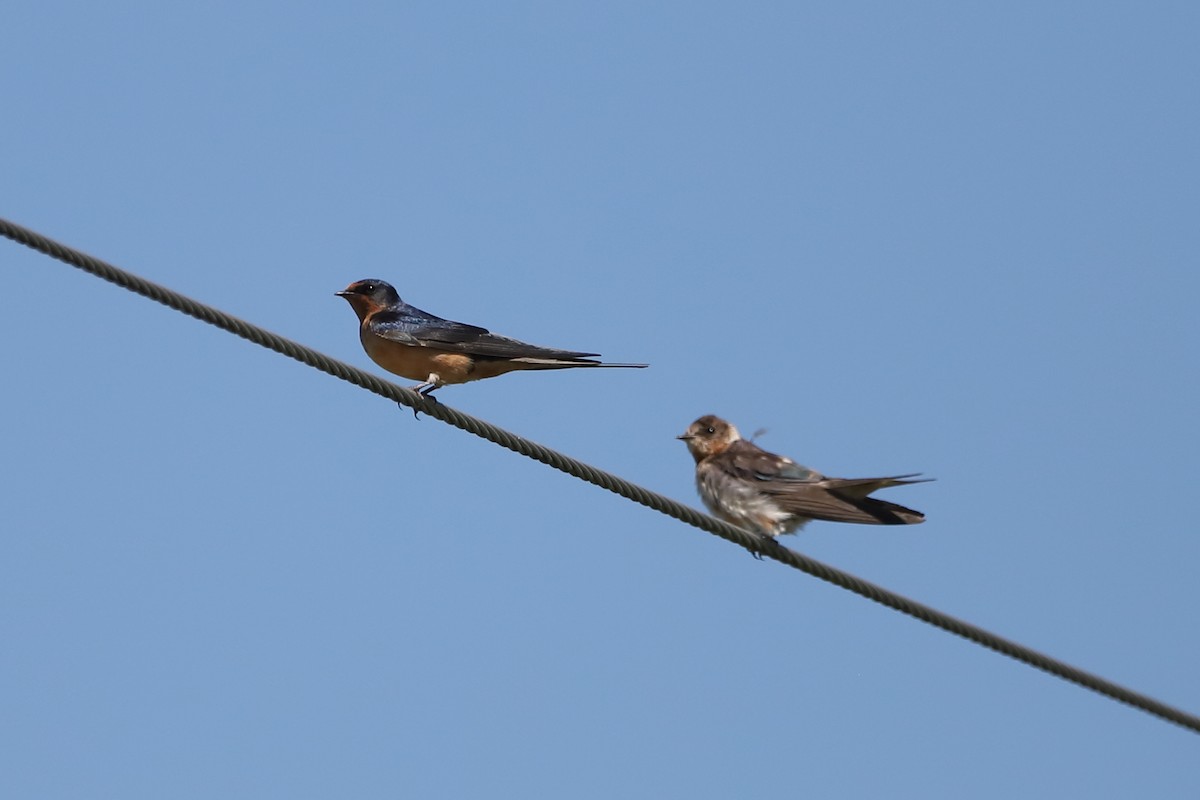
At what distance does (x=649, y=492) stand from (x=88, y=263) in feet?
7.25

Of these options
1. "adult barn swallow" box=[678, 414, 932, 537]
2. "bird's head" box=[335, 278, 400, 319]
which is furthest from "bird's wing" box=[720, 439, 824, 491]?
"bird's head" box=[335, 278, 400, 319]

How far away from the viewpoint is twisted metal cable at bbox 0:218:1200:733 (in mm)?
5680

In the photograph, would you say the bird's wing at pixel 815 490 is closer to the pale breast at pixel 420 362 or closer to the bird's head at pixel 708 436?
the bird's head at pixel 708 436

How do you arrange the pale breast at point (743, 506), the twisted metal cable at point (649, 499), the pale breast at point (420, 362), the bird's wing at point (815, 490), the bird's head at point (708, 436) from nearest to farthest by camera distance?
1. the twisted metal cable at point (649, 499)
2. the bird's wing at point (815, 490)
3. the pale breast at point (743, 506)
4. the pale breast at point (420, 362)
5. the bird's head at point (708, 436)

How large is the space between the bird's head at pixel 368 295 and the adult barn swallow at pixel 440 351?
1.04ft

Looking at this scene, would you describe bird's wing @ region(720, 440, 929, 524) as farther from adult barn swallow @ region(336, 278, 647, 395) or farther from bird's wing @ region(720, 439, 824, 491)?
adult barn swallow @ region(336, 278, 647, 395)

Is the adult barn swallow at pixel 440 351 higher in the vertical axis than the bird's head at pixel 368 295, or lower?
lower

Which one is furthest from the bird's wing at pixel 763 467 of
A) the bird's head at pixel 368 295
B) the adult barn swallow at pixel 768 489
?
the bird's head at pixel 368 295

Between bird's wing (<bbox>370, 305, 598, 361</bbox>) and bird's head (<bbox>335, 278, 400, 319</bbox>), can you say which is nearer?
bird's wing (<bbox>370, 305, 598, 361</bbox>)

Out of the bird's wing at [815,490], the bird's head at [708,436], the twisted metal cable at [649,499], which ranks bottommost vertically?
the twisted metal cable at [649,499]

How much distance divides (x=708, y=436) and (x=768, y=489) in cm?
119

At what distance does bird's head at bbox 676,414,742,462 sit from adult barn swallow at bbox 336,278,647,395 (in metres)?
1.34

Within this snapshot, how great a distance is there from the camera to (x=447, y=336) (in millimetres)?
9141

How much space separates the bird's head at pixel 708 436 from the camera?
9711mm
